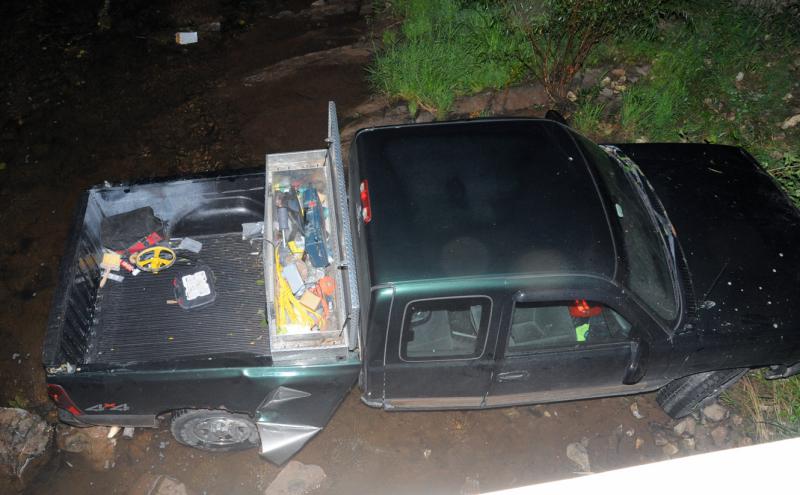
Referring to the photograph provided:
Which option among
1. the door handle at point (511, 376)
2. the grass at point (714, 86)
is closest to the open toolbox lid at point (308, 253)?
the door handle at point (511, 376)

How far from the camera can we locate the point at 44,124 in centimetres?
670

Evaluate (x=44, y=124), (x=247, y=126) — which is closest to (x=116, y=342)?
(x=247, y=126)

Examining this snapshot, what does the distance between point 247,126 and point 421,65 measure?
7.54ft

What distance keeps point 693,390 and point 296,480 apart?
10.6 ft

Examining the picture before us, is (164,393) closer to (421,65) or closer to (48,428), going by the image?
(48,428)

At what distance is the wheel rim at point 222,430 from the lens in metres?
3.91

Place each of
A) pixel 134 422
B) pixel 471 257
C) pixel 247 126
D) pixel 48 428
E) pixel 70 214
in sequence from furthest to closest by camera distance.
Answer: pixel 247 126, pixel 70 214, pixel 48 428, pixel 134 422, pixel 471 257

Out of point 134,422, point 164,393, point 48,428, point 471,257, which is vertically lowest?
point 48,428

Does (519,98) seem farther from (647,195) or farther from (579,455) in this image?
(579,455)

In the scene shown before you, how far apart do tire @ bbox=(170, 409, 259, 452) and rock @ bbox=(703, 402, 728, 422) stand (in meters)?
3.80

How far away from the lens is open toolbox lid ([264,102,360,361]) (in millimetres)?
3541

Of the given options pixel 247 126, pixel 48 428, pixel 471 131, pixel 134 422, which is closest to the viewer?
pixel 134 422

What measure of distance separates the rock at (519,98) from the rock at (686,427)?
4099 mm

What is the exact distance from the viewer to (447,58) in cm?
670
